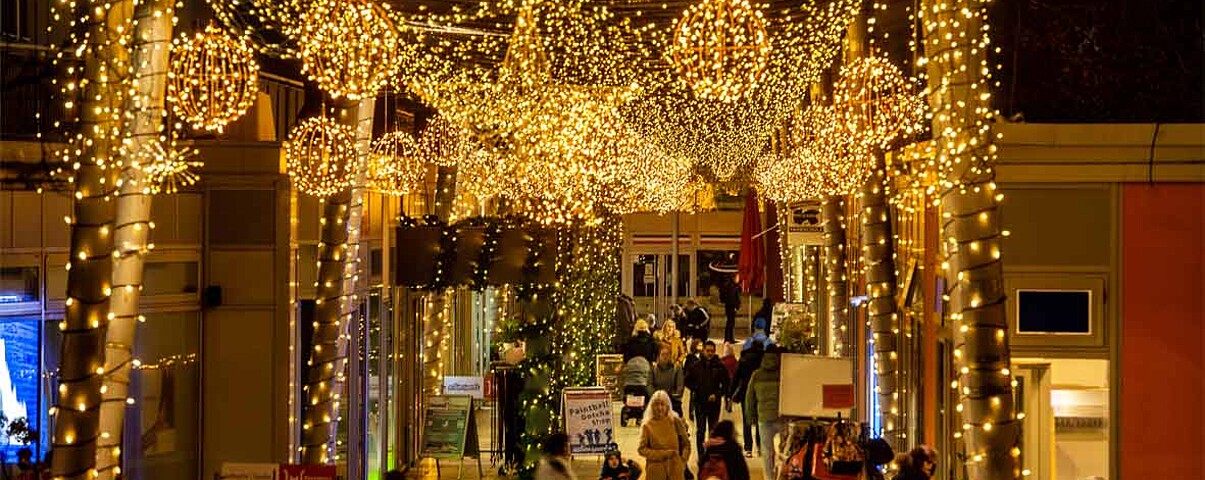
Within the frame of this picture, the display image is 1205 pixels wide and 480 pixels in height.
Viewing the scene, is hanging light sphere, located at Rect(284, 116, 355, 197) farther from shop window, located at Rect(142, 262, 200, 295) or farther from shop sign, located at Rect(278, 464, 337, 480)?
shop sign, located at Rect(278, 464, 337, 480)

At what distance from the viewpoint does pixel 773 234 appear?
38.6m

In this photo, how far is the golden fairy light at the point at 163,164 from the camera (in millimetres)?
7582

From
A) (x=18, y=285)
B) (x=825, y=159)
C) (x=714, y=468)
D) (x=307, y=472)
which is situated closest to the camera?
(x=307, y=472)

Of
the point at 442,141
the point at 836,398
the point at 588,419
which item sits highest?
the point at 442,141

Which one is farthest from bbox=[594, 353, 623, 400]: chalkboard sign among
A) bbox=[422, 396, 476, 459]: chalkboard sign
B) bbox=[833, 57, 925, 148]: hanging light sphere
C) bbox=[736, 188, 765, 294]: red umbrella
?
bbox=[833, 57, 925, 148]: hanging light sphere

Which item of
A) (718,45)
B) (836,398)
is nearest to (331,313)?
(836,398)

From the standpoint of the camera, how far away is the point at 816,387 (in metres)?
13.3

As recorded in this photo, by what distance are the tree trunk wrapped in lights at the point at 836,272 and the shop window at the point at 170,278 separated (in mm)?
6978

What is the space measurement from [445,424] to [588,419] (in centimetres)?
184

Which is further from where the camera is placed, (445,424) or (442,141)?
(442,141)

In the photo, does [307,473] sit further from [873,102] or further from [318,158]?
[873,102]

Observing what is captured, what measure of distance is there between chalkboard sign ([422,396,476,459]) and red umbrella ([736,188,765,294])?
17.1 m

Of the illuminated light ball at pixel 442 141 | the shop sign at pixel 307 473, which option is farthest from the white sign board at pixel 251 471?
the illuminated light ball at pixel 442 141

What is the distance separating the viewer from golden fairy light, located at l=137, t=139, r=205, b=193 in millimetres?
7582
